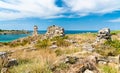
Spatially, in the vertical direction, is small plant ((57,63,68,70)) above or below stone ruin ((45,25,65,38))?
above

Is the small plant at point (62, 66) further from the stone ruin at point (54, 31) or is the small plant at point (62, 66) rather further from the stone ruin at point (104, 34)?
the stone ruin at point (54, 31)

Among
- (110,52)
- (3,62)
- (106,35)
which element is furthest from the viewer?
(106,35)

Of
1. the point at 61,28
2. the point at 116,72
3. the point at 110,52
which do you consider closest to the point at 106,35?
the point at 110,52

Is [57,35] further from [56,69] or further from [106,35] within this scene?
[56,69]

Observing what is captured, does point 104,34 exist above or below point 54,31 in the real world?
above

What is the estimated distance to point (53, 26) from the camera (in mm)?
42156

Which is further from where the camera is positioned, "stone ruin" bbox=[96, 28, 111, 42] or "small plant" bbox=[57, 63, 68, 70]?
"stone ruin" bbox=[96, 28, 111, 42]

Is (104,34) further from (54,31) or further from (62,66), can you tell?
(62,66)

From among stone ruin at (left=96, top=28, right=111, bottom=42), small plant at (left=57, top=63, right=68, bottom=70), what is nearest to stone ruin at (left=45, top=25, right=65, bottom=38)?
stone ruin at (left=96, top=28, right=111, bottom=42)

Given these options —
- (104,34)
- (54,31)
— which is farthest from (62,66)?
(54,31)

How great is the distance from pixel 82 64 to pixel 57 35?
28217 mm

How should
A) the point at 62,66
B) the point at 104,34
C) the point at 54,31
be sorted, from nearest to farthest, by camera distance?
the point at 62,66
the point at 104,34
the point at 54,31

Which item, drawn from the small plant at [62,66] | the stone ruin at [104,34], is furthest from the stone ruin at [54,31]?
the small plant at [62,66]

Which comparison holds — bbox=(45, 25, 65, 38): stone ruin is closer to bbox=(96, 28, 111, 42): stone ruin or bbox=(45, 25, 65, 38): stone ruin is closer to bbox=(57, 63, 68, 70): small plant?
bbox=(96, 28, 111, 42): stone ruin
